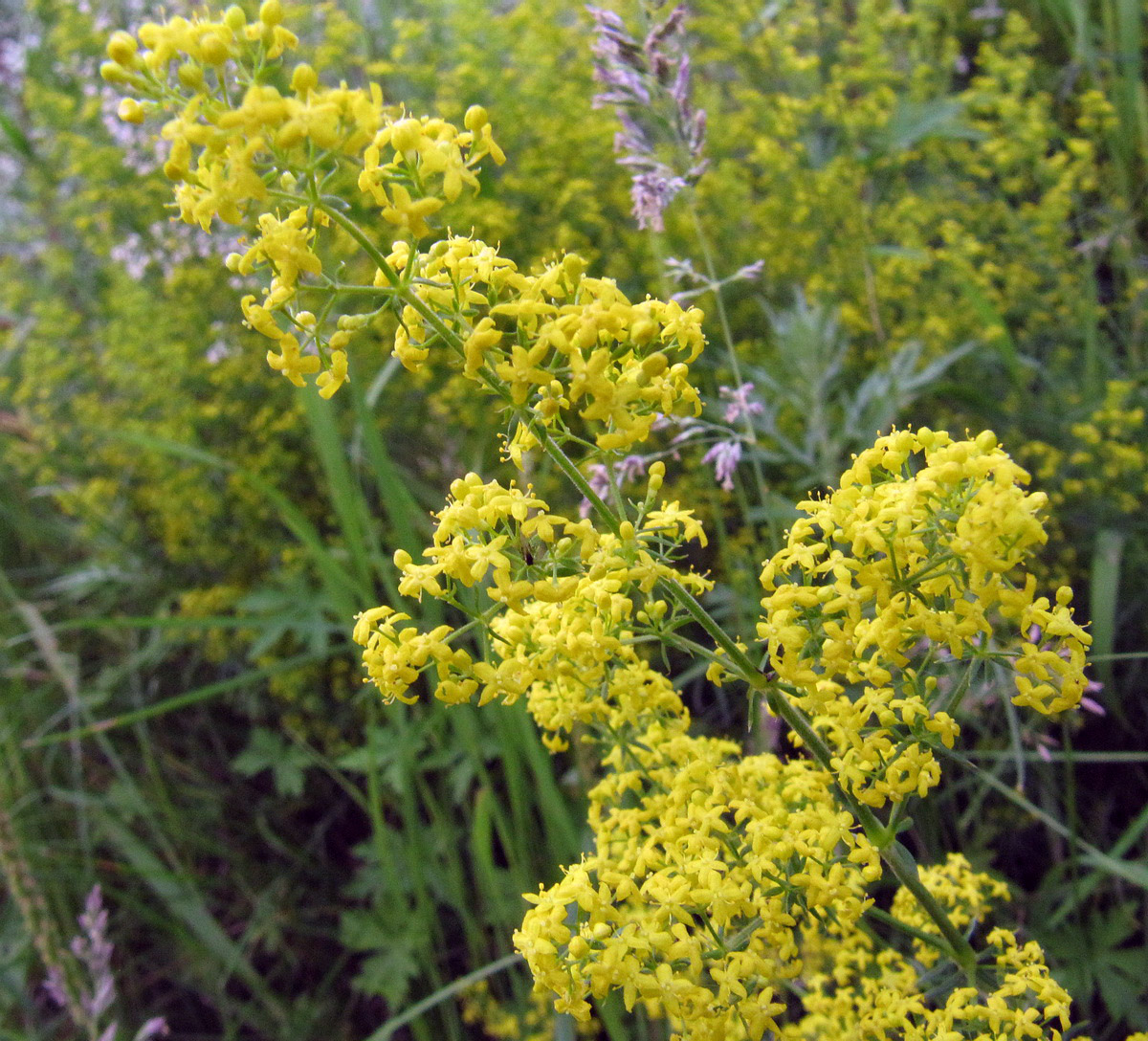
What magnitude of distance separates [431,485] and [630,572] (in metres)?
2.65

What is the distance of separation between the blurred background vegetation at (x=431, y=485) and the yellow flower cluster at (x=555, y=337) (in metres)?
1.21

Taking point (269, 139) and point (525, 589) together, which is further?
point (525, 589)

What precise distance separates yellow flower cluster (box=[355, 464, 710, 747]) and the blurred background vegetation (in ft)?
3.40

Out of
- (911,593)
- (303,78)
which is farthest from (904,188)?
(303,78)

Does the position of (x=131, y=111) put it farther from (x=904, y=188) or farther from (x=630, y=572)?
(x=904, y=188)

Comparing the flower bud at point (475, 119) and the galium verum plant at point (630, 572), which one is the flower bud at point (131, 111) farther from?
the flower bud at point (475, 119)

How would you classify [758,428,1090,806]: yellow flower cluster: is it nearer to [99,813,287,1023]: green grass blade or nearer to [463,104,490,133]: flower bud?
[463,104,490,133]: flower bud

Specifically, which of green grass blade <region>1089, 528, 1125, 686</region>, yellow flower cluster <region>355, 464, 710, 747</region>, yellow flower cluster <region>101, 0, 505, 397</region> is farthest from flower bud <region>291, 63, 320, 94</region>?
green grass blade <region>1089, 528, 1125, 686</region>

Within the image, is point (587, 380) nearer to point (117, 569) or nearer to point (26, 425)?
point (117, 569)

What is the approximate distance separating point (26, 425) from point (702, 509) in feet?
10.1

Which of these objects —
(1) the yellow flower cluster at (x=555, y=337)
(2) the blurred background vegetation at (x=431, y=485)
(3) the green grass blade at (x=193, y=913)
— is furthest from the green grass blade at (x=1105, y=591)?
(3) the green grass blade at (x=193, y=913)

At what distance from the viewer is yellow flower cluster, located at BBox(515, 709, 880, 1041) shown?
1.36 meters

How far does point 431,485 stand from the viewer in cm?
387

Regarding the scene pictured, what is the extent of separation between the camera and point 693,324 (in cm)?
138
